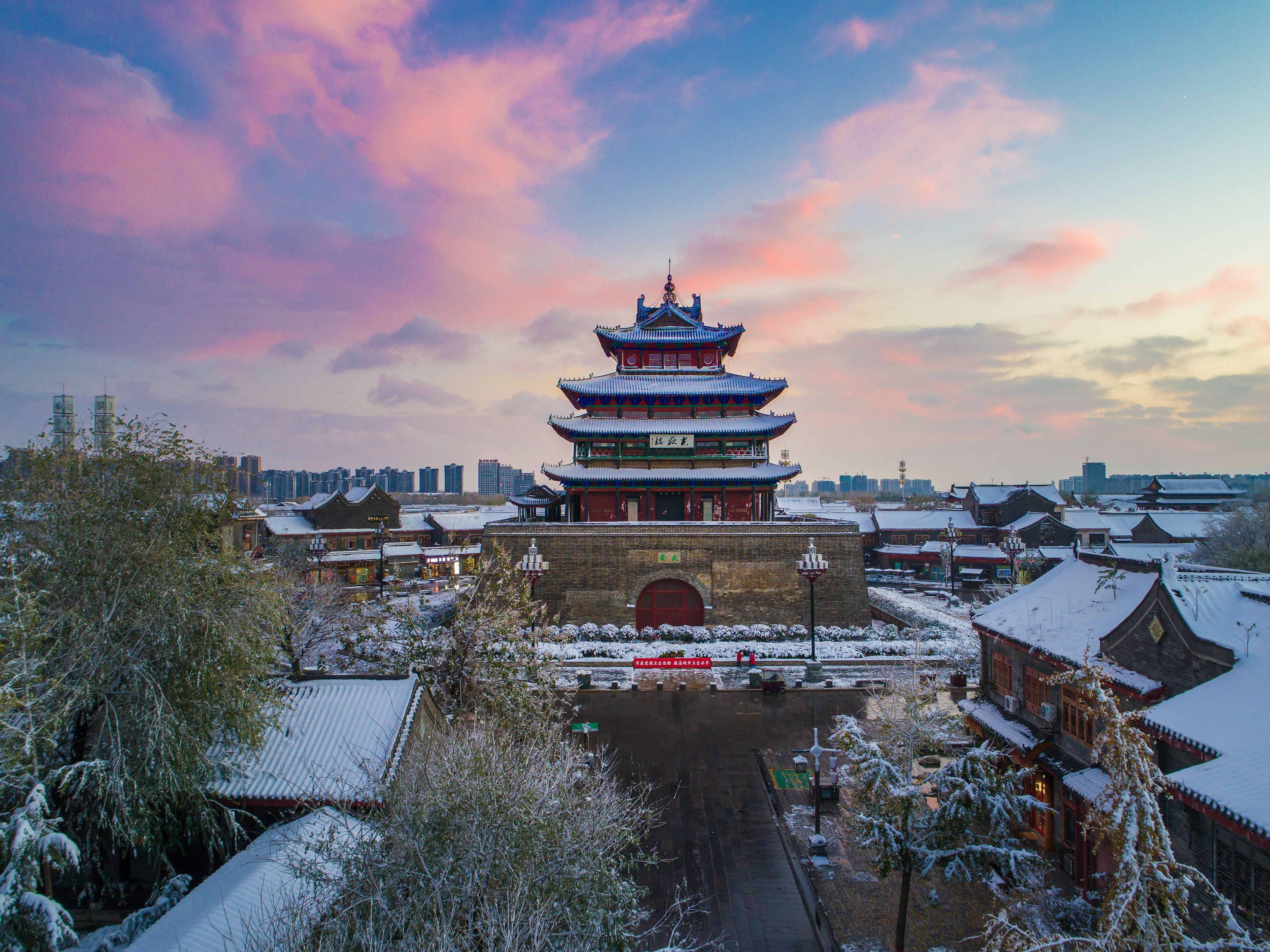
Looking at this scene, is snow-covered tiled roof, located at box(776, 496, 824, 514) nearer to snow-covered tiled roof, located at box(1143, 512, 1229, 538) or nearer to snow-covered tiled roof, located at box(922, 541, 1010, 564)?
snow-covered tiled roof, located at box(922, 541, 1010, 564)

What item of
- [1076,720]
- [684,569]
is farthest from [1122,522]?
[1076,720]

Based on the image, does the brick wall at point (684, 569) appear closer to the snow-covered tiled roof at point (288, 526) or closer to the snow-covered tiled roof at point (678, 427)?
the snow-covered tiled roof at point (678, 427)

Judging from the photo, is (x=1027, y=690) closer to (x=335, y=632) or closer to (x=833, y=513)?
(x=335, y=632)

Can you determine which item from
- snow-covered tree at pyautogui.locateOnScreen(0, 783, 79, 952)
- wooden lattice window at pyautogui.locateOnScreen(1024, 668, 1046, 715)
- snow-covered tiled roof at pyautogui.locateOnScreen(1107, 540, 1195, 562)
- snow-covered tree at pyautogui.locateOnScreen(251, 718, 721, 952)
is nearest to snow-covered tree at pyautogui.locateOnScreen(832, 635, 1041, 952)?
wooden lattice window at pyautogui.locateOnScreen(1024, 668, 1046, 715)

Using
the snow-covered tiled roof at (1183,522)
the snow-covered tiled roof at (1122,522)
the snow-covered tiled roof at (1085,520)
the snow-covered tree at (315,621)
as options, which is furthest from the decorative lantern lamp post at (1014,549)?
the snow-covered tree at (315,621)

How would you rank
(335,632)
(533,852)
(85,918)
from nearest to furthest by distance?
1. (533,852)
2. (85,918)
3. (335,632)

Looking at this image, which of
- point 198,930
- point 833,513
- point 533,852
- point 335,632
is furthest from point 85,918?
point 833,513
